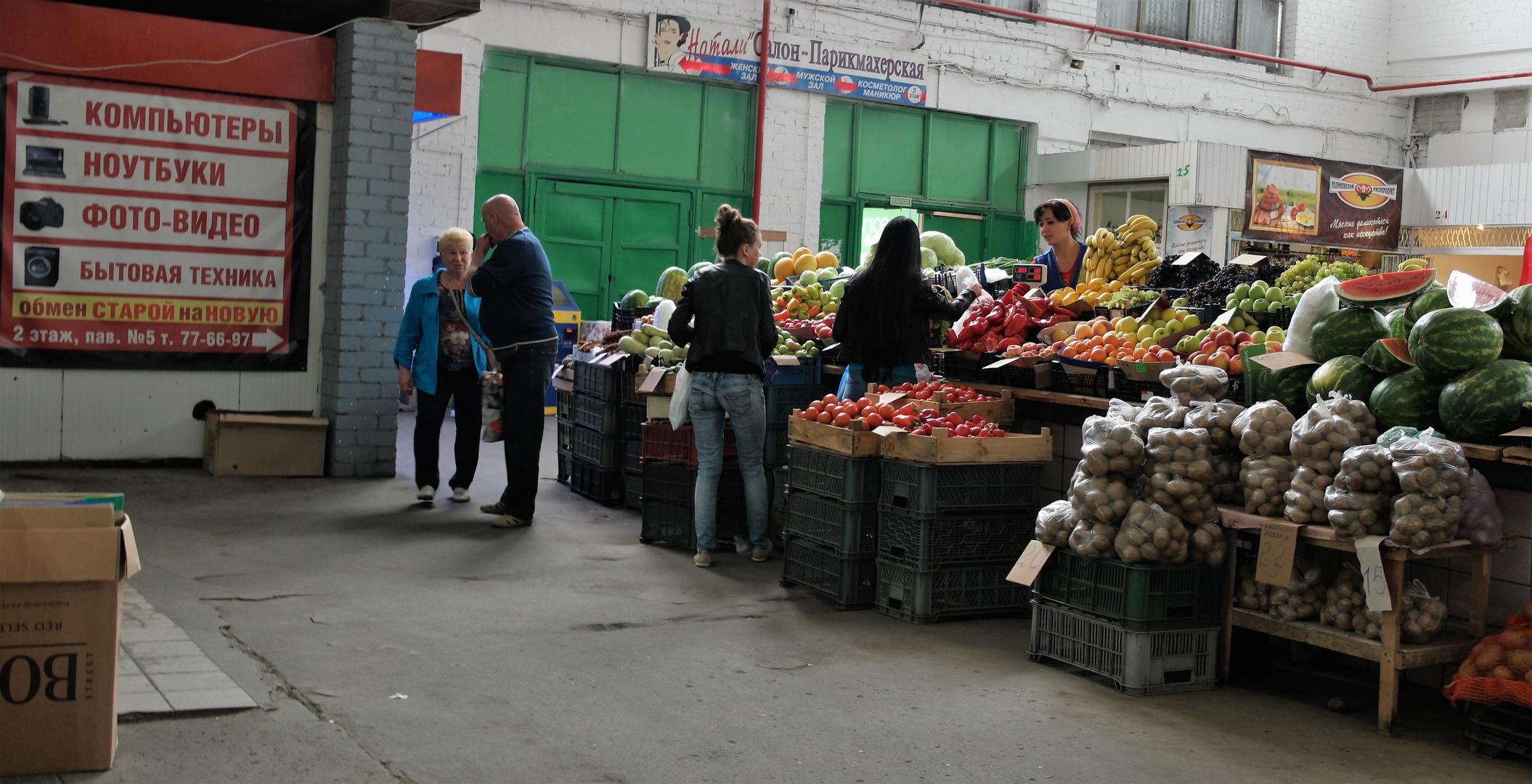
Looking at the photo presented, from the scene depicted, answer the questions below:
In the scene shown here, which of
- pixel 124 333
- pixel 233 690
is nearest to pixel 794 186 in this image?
pixel 124 333

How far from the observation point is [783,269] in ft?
35.9

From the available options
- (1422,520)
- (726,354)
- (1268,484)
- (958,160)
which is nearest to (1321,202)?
(958,160)

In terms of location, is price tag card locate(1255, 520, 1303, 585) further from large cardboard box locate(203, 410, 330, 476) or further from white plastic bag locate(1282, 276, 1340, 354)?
large cardboard box locate(203, 410, 330, 476)

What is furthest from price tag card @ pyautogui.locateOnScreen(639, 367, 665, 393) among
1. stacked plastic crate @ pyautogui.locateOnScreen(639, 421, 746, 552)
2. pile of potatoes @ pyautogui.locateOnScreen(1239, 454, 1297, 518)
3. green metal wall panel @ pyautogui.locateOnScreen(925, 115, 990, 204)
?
green metal wall panel @ pyautogui.locateOnScreen(925, 115, 990, 204)

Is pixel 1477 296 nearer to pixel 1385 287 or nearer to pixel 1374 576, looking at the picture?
pixel 1385 287

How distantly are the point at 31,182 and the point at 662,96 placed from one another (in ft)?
27.8

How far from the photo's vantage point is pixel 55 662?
11.0 feet

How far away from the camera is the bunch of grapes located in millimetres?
7145

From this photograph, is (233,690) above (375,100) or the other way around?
the other way around

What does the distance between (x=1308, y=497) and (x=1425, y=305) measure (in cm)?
113

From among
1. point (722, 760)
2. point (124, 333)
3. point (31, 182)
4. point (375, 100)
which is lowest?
point (722, 760)

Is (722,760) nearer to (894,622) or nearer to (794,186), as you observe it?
(894,622)

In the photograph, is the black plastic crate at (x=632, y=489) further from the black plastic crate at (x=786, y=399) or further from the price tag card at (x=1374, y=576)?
the price tag card at (x=1374, y=576)

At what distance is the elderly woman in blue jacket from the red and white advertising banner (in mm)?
1374
